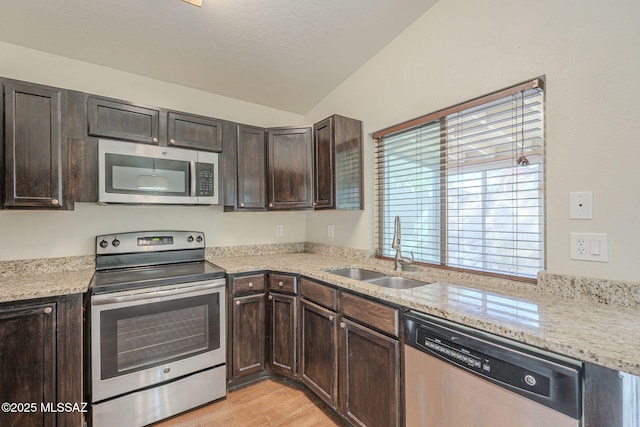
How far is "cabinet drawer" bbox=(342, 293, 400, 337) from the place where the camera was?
56.6 inches

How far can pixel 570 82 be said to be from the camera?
1350mm

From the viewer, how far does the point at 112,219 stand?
2270 mm

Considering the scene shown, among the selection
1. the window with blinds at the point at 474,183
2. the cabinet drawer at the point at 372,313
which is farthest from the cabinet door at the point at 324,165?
the cabinet drawer at the point at 372,313

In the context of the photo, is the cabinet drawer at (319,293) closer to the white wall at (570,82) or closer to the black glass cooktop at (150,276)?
the black glass cooktop at (150,276)

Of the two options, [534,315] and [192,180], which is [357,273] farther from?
[192,180]

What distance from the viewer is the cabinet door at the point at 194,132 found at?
222 centimetres

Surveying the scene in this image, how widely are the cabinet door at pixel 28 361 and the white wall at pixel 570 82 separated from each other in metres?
2.68

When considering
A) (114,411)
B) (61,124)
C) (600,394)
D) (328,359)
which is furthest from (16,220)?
(600,394)

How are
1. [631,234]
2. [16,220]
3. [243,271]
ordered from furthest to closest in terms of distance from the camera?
1. [243,271]
2. [16,220]
3. [631,234]

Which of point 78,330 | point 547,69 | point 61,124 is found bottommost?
point 78,330

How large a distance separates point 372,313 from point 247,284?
1.09 meters

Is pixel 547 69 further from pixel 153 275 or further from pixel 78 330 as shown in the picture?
pixel 78 330

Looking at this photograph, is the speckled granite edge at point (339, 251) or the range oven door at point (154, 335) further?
the speckled granite edge at point (339, 251)

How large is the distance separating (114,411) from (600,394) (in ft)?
7.64
